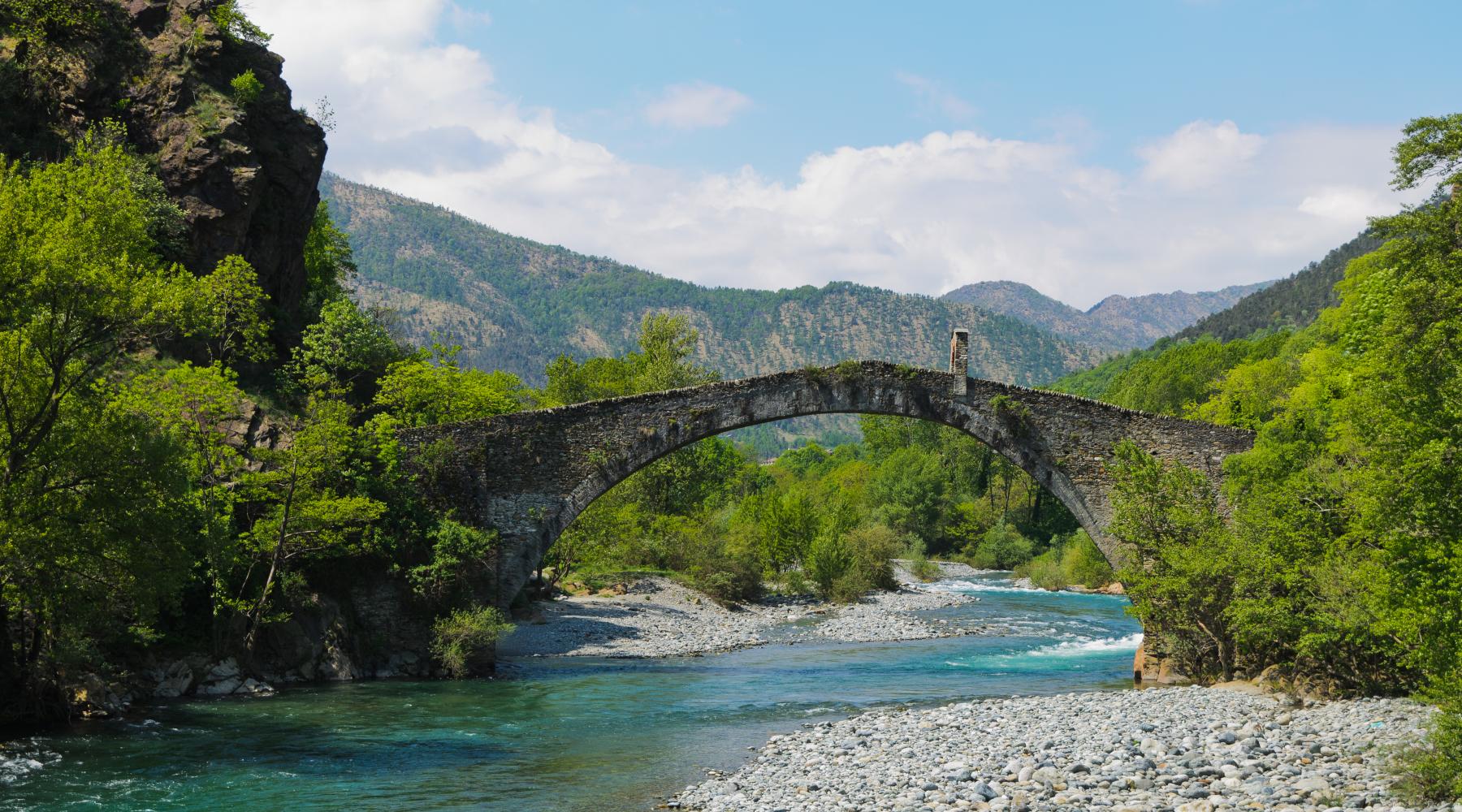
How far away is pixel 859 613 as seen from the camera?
3878cm

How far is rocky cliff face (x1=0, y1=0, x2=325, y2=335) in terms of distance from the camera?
25.9 metres

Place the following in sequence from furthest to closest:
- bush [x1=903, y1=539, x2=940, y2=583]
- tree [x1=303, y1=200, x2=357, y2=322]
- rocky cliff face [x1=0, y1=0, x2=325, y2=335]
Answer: bush [x1=903, y1=539, x2=940, y2=583] → tree [x1=303, y1=200, x2=357, y2=322] → rocky cliff face [x1=0, y1=0, x2=325, y2=335]

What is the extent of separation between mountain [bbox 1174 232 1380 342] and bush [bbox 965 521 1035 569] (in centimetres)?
5415

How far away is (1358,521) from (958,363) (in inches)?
363

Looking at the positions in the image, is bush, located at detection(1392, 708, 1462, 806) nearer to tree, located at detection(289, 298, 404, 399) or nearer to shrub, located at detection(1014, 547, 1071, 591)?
tree, located at detection(289, 298, 404, 399)

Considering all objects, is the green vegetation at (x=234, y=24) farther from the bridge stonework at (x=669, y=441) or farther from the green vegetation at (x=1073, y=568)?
the green vegetation at (x=1073, y=568)

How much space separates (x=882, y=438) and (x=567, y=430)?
66108 millimetres

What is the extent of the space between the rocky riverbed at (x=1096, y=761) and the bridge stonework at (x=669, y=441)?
23.0 feet

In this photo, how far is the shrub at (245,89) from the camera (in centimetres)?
2792

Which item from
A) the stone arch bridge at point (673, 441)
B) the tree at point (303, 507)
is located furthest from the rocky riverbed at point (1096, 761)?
the tree at point (303, 507)

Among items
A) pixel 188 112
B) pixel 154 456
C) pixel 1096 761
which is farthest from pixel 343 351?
pixel 1096 761

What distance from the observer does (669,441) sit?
2317 centimetres

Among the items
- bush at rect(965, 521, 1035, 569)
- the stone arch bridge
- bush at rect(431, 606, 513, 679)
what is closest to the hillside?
bush at rect(965, 521, 1035, 569)

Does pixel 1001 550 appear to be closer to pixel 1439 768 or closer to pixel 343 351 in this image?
pixel 343 351
